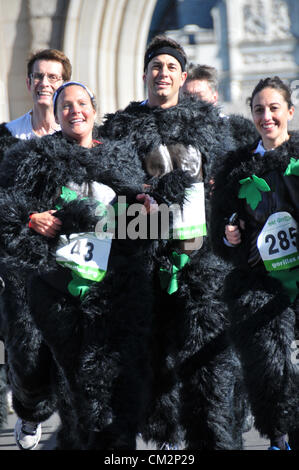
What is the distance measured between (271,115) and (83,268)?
1176mm

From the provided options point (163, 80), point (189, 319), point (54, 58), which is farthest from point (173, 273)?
point (54, 58)

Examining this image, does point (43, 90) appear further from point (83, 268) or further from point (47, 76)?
point (83, 268)

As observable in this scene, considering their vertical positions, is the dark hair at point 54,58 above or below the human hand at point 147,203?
above

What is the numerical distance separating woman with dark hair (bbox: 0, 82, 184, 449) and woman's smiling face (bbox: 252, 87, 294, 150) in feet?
1.89

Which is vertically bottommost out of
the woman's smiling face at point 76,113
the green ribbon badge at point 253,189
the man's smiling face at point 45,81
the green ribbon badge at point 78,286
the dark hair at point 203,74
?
the green ribbon badge at point 78,286

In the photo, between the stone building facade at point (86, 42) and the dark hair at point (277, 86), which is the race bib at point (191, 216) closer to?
the dark hair at point (277, 86)

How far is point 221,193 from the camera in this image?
14.7ft

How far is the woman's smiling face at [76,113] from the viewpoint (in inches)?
166

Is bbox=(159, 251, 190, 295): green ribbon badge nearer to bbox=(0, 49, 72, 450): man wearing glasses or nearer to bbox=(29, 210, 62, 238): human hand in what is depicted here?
bbox=(29, 210, 62, 238): human hand

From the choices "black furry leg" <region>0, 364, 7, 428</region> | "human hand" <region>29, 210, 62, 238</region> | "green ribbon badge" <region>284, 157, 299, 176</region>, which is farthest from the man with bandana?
"black furry leg" <region>0, 364, 7, 428</region>

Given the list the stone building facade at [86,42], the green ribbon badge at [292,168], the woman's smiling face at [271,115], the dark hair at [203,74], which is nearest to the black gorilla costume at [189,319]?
the woman's smiling face at [271,115]

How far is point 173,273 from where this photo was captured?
4336 millimetres

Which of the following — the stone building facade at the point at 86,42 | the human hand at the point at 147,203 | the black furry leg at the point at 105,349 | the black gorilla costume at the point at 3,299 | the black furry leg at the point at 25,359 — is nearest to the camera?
the black furry leg at the point at 105,349
